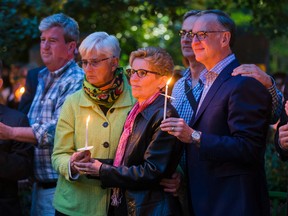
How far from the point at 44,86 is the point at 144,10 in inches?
136

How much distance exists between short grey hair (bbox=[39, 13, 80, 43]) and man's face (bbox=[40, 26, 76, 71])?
0.10ft

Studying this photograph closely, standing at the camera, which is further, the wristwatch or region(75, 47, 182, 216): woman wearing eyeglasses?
region(75, 47, 182, 216): woman wearing eyeglasses

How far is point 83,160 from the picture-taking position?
4480 millimetres

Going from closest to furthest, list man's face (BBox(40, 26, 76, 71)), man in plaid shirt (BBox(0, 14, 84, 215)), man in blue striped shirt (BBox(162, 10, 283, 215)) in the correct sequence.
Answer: man in blue striped shirt (BBox(162, 10, 283, 215)) < man in plaid shirt (BBox(0, 14, 84, 215)) < man's face (BBox(40, 26, 76, 71))

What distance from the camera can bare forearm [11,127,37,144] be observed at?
201 inches

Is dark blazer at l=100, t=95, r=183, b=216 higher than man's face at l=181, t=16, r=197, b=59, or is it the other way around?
man's face at l=181, t=16, r=197, b=59

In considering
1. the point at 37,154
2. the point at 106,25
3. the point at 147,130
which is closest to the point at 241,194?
the point at 147,130

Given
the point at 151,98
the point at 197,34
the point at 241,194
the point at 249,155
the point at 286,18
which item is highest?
the point at 286,18

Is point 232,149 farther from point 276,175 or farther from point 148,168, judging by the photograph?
point 276,175

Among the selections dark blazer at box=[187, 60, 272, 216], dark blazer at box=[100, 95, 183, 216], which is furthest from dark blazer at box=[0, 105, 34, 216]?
dark blazer at box=[187, 60, 272, 216]

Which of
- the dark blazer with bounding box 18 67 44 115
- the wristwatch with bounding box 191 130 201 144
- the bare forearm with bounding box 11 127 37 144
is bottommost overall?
the bare forearm with bounding box 11 127 37 144

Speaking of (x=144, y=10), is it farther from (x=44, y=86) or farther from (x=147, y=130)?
(x=147, y=130)

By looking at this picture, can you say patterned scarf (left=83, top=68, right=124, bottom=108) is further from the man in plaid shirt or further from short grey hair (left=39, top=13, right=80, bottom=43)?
short grey hair (left=39, top=13, right=80, bottom=43)

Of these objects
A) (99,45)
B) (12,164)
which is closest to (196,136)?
(99,45)
